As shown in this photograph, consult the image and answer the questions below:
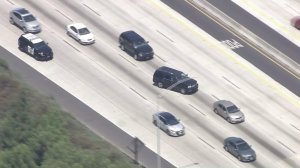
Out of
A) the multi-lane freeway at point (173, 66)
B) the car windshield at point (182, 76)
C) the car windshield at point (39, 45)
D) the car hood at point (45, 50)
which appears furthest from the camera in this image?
the car windshield at point (39, 45)

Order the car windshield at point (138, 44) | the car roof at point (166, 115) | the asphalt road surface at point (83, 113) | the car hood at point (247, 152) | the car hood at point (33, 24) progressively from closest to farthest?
the asphalt road surface at point (83, 113) → the car hood at point (247, 152) → the car roof at point (166, 115) → the car windshield at point (138, 44) → the car hood at point (33, 24)

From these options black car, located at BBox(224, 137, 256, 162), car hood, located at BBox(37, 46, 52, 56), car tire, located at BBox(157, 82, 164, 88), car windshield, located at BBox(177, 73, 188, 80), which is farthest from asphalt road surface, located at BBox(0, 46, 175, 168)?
car windshield, located at BBox(177, 73, 188, 80)

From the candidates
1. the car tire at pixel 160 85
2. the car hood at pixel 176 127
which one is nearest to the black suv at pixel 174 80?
the car tire at pixel 160 85

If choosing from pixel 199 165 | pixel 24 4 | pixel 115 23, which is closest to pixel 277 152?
pixel 199 165

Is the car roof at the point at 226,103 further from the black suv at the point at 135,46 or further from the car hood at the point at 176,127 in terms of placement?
the black suv at the point at 135,46

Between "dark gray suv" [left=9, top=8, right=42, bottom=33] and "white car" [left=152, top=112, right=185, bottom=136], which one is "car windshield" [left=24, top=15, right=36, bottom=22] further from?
"white car" [left=152, top=112, right=185, bottom=136]

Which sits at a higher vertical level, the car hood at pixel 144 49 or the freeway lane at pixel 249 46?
the freeway lane at pixel 249 46
